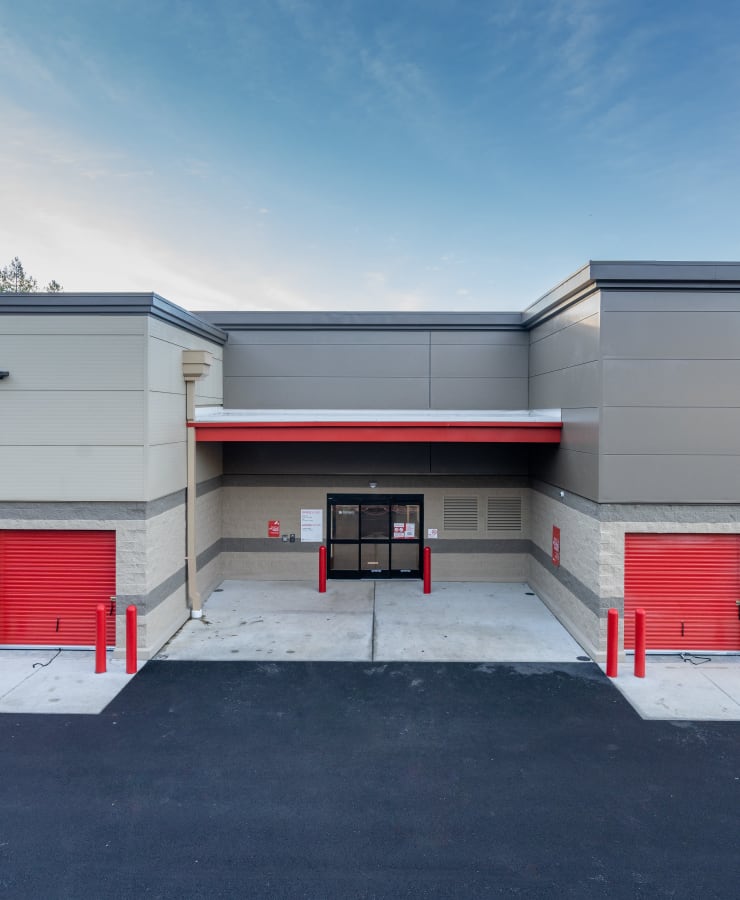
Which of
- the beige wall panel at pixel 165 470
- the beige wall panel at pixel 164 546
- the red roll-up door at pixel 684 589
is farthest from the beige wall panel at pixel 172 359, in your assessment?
the red roll-up door at pixel 684 589

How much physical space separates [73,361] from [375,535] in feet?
26.8

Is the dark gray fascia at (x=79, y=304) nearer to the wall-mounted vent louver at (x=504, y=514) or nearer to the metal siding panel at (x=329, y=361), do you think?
the metal siding panel at (x=329, y=361)

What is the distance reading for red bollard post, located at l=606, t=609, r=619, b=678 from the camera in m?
9.19

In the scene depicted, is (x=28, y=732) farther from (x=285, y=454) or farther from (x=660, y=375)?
(x=660, y=375)

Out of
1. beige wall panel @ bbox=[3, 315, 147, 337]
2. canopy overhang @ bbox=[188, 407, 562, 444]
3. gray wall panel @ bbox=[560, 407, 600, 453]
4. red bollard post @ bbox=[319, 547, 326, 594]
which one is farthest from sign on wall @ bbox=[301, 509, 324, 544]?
beige wall panel @ bbox=[3, 315, 147, 337]

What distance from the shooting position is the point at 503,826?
580 centimetres

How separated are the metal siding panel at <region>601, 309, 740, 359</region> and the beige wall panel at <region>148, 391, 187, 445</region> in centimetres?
791

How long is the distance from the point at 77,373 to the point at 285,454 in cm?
576

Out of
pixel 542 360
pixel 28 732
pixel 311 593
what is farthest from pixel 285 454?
pixel 28 732

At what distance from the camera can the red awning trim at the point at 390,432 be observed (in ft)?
39.1

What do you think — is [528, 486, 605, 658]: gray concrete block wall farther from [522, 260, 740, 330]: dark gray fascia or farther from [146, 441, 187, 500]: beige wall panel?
[146, 441, 187, 500]: beige wall panel

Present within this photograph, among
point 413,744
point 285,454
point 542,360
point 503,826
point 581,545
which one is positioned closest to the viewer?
point 503,826

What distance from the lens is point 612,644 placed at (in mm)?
9234

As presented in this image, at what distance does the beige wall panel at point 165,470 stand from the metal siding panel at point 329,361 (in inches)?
155
